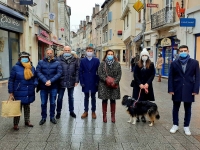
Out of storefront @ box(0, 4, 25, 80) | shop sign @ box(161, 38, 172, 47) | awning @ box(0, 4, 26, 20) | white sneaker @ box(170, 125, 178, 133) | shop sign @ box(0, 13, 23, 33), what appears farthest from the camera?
shop sign @ box(161, 38, 172, 47)

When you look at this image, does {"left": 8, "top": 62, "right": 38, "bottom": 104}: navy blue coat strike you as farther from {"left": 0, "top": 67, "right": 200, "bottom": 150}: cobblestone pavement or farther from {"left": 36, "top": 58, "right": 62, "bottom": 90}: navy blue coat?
{"left": 0, "top": 67, "right": 200, "bottom": 150}: cobblestone pavement

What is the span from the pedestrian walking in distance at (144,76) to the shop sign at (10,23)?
956 cm

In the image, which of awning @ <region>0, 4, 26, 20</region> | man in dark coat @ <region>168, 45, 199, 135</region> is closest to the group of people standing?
man in dark coat @ <region>168, 45, 199, 135</region>

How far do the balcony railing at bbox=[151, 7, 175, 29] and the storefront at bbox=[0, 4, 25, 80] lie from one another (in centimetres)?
958

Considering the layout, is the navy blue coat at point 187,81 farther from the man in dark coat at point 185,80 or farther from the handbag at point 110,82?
the handbag at point 110,82

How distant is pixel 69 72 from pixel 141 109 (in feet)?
6.49

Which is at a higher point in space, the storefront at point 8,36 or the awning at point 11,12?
the awning at point 11,12

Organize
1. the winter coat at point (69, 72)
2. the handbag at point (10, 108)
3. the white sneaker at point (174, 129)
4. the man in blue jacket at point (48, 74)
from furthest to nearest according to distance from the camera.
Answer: the winter coat at point (69, 72), the man in blue jacket at point (48, 74), the white sneaker at point (174, 129), the handbag at point (10, 108)

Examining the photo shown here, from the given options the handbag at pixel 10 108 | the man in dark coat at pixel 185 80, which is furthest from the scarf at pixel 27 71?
the man in dark coat at pixel 185 80

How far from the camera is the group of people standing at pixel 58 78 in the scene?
5285mm

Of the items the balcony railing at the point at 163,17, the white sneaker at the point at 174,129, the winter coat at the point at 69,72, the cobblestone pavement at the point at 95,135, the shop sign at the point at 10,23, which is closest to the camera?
the cobblestone pavement at the point at 95,135

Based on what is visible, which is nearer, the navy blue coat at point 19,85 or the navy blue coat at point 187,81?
the navy blue coat at point 187,81

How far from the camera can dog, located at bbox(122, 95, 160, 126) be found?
5.62 m

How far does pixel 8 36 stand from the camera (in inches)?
571
